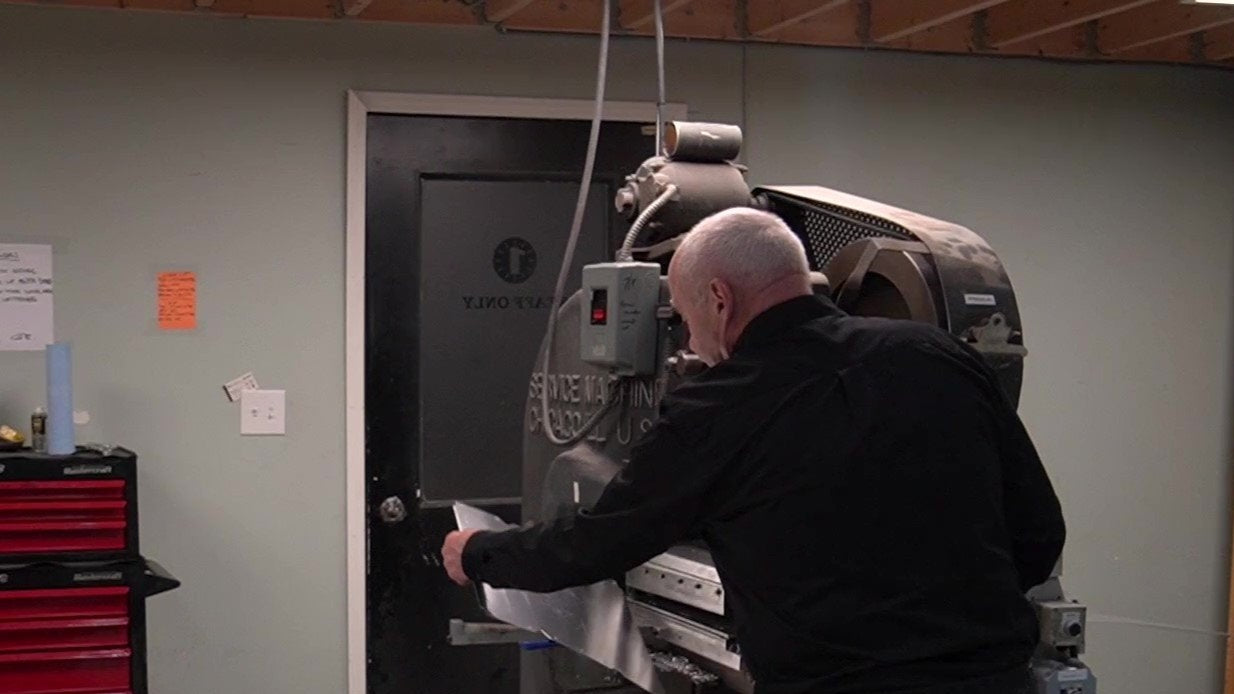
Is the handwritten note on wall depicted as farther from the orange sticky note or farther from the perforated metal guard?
the perforated metal guard

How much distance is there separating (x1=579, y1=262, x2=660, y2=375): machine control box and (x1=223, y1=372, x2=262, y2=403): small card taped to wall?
1.67m

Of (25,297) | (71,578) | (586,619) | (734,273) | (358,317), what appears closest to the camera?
(734,273)

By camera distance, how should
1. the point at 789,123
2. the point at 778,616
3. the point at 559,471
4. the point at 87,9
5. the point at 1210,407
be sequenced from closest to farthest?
1. the point at 778,616
2. the point at 559,471
3. the point at 87,9
4. the point at 789,123
5. the point at 1210,407

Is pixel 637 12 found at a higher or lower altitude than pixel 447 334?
higher

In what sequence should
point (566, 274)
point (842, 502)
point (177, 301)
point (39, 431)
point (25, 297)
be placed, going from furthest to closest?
point (177, 301) → point (25, 297) → point (39, 431) → point (566, 274) → point (842, 502)

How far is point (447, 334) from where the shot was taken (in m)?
3.68

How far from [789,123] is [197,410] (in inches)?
70.6

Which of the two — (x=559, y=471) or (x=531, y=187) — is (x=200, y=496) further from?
(x=559, y=471)

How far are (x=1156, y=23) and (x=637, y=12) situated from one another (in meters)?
1.43

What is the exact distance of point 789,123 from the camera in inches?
154

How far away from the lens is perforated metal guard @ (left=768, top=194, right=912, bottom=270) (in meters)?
2.02

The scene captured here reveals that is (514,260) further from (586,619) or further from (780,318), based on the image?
(780,318)

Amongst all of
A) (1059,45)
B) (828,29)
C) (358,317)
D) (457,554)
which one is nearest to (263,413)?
(358,317)

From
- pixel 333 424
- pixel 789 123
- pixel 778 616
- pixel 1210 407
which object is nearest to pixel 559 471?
pixel 778 616
